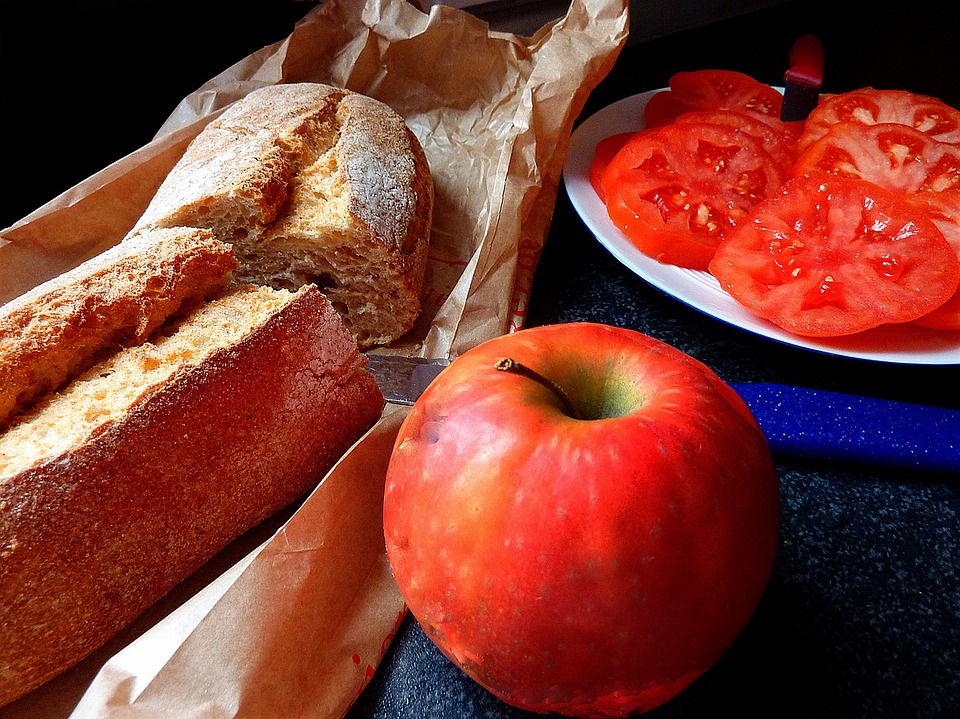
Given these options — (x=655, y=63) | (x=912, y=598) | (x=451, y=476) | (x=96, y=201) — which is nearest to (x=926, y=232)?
(x=912, y=598)

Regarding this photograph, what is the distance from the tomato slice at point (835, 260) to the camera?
1.05m

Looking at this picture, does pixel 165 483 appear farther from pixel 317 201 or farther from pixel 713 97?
pixel 713 97

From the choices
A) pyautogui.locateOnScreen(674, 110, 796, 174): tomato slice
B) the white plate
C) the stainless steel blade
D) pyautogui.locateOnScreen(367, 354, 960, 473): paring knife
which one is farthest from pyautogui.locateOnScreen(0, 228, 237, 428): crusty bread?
pyautogui.locateOnScreen(674, 110, 796, 174): tomato slice

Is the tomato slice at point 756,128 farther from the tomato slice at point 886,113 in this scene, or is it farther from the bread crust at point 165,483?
the bread crust at point 165,483

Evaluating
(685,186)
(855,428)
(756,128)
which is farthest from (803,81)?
(855,428)

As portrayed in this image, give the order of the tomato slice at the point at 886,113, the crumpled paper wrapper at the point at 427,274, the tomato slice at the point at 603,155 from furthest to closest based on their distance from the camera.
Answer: the tomato slice at the point at 603,155 → the tomato slice at the point at 886,113 → the crumpled paper wrapper at the point at 427,274

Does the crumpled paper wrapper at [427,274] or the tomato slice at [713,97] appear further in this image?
the tomato slice at [713,97]

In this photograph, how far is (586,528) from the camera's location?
1.94 feet

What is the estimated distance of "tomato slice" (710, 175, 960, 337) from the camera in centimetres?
105

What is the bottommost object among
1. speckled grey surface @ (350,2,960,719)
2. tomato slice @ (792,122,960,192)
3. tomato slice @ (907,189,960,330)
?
speckled grey surface @ (350,2,960,719)

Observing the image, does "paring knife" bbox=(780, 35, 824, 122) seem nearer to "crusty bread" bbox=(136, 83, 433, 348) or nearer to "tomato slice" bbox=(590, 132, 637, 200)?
"tomato slice" bbox=(590, 132, 637, 200)

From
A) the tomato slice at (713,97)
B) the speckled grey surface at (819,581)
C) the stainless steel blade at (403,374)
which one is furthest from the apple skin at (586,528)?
the tomato slice at (713,97)

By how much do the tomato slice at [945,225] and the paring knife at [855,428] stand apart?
15cm

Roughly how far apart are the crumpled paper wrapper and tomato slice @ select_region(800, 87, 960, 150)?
1.22 ft
